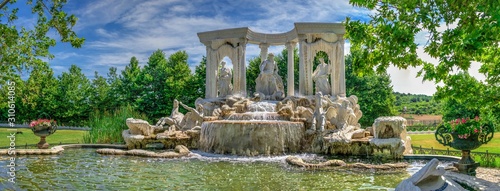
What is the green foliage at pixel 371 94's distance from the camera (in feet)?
103

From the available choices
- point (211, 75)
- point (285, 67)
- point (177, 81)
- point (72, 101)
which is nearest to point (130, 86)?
point (177, 81)

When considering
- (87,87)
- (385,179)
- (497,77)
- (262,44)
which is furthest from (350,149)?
(87,87)

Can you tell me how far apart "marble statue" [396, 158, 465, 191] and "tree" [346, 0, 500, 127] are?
186 centimetres

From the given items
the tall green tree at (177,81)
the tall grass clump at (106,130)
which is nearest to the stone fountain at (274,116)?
the tall grass clump at (106,130)

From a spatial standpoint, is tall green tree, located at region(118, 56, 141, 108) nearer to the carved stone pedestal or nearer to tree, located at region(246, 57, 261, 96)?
tree, located at region(246, 57, 261, 96)

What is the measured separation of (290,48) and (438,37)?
47.8 feet

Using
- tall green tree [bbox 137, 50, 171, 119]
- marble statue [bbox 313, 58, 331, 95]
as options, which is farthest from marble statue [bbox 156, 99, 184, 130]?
tall green tree [bbox 137, 50, 171, 119]

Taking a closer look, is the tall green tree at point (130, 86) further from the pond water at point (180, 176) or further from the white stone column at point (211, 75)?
the pond water at point (180, 176)

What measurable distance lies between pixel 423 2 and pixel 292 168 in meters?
5.00

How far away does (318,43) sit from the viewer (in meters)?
19.5

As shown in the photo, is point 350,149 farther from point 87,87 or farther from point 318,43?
point 87,87

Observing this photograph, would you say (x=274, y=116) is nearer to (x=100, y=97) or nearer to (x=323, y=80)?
(x=323, y=80)

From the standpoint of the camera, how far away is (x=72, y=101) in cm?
4172

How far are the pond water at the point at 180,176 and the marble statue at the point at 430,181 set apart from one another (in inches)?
118
